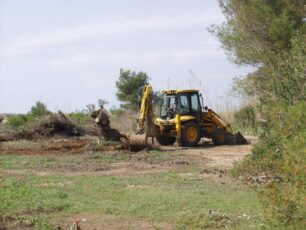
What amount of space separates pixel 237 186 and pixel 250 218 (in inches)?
134

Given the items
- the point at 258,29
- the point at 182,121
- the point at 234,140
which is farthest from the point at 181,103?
the point at 258,29

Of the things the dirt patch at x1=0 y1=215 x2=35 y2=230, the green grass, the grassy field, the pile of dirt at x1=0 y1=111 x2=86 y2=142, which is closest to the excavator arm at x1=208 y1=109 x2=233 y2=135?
the pile of dirt at x1=0 y1=111 x2=86 y2=142

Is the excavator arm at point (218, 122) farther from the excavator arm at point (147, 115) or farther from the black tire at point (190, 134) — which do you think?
the excavator arm at point (147, 115)

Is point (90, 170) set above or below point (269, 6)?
below

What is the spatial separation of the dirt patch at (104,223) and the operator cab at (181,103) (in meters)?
14.5

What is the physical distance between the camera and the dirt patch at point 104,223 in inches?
328

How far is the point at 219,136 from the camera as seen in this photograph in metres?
24.3

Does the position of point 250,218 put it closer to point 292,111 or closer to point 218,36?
point 292,111

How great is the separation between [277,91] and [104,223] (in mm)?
4161

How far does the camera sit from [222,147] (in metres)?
23.1

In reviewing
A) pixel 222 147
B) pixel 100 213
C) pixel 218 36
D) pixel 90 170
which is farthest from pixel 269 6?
pixel 100 213

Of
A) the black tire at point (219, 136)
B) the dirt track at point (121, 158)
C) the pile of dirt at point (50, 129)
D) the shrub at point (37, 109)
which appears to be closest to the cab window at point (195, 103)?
the black tire at point (219, 136)

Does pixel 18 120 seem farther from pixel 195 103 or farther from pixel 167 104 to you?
pixel 195 103

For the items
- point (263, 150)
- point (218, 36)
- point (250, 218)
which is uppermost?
point (218, 36)
